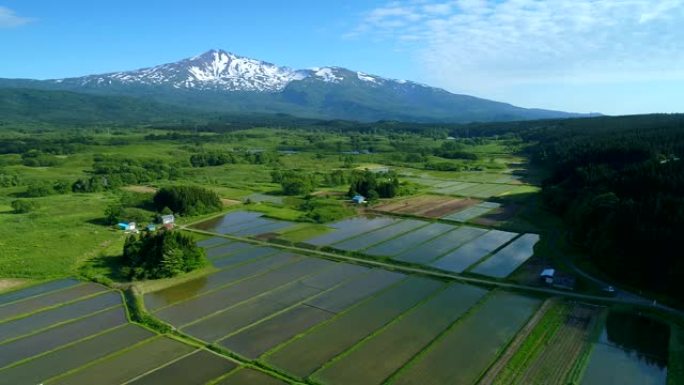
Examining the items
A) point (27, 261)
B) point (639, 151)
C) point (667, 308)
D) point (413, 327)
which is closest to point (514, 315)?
point (413, 327)

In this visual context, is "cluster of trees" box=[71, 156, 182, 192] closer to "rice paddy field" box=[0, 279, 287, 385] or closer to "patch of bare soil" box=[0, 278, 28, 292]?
"patch of bare soil" box=[0, 278, 28, 292]

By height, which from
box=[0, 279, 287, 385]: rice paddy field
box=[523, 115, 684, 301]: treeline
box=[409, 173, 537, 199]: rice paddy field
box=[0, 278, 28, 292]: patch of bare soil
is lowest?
box=[0, 278, 28, 292]: patch of bare soil

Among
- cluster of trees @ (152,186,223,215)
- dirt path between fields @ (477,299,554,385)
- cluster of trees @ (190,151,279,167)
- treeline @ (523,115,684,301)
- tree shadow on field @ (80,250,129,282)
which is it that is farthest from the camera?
cluster of trees @ (190,151,279,167)

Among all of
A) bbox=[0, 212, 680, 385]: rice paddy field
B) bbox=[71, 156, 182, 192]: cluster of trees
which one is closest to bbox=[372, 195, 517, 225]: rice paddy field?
bbox=[0, 212, 680, 385]: rice paddy field

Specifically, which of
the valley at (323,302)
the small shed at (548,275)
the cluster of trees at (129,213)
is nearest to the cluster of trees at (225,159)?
the valley at (323,302)

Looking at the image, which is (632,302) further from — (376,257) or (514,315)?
(376,257)

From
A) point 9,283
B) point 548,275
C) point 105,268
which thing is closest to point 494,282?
point 548,275

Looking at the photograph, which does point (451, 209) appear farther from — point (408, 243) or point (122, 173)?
point (122, 173)
